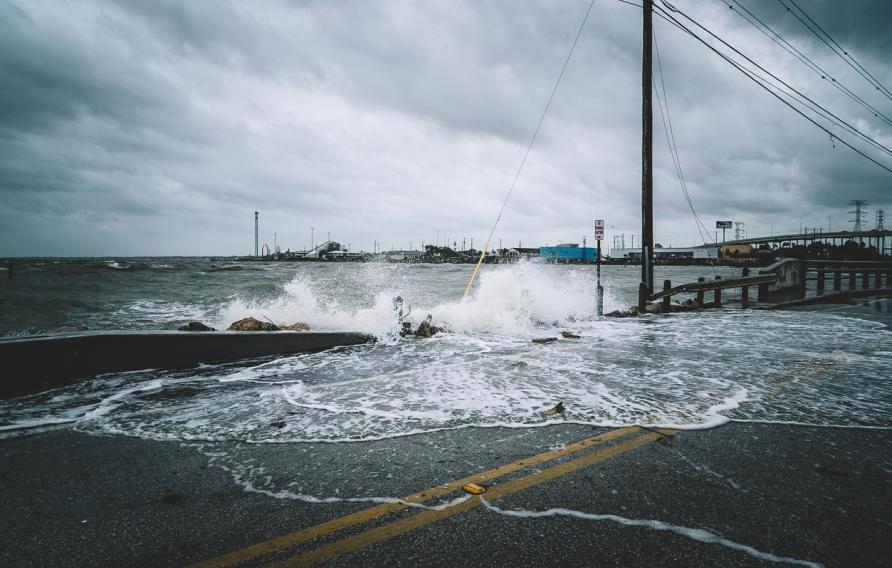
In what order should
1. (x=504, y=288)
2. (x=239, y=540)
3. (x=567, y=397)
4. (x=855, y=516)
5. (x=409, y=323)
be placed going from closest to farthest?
(x=239, y=540)
(x=855, y=516)
(x=567, y=397)
(x=409, y=323)
(x=504, y=288)

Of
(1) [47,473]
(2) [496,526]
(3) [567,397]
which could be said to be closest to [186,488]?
(1) [47,473]

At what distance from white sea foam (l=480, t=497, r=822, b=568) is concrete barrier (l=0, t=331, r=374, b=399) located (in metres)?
6.04

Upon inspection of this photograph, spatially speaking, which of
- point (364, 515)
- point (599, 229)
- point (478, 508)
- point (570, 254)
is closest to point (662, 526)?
point (478, 508)

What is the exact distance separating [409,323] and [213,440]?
6357 millimetres

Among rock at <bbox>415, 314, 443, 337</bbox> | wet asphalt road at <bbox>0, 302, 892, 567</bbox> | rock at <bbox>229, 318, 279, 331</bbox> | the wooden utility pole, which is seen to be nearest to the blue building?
the wooden utility pole

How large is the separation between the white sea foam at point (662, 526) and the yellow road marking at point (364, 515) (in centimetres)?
31

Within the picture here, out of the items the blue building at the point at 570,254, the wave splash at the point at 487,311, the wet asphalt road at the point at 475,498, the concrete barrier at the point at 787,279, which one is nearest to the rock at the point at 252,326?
the wave splash at the point at 487,311

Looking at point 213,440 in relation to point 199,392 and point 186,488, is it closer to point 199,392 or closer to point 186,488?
point 186,488

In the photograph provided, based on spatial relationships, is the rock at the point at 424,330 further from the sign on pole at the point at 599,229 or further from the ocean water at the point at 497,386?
the sign on pole at the point at 599,229

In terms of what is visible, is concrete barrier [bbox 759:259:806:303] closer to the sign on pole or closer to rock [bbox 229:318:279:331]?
the sign on pole

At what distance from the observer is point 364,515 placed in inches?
94.0

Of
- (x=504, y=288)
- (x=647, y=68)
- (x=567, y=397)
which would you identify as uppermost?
(x=647, y=68)

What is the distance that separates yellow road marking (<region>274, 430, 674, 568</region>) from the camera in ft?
6.64

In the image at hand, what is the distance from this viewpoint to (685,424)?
3.78 m
